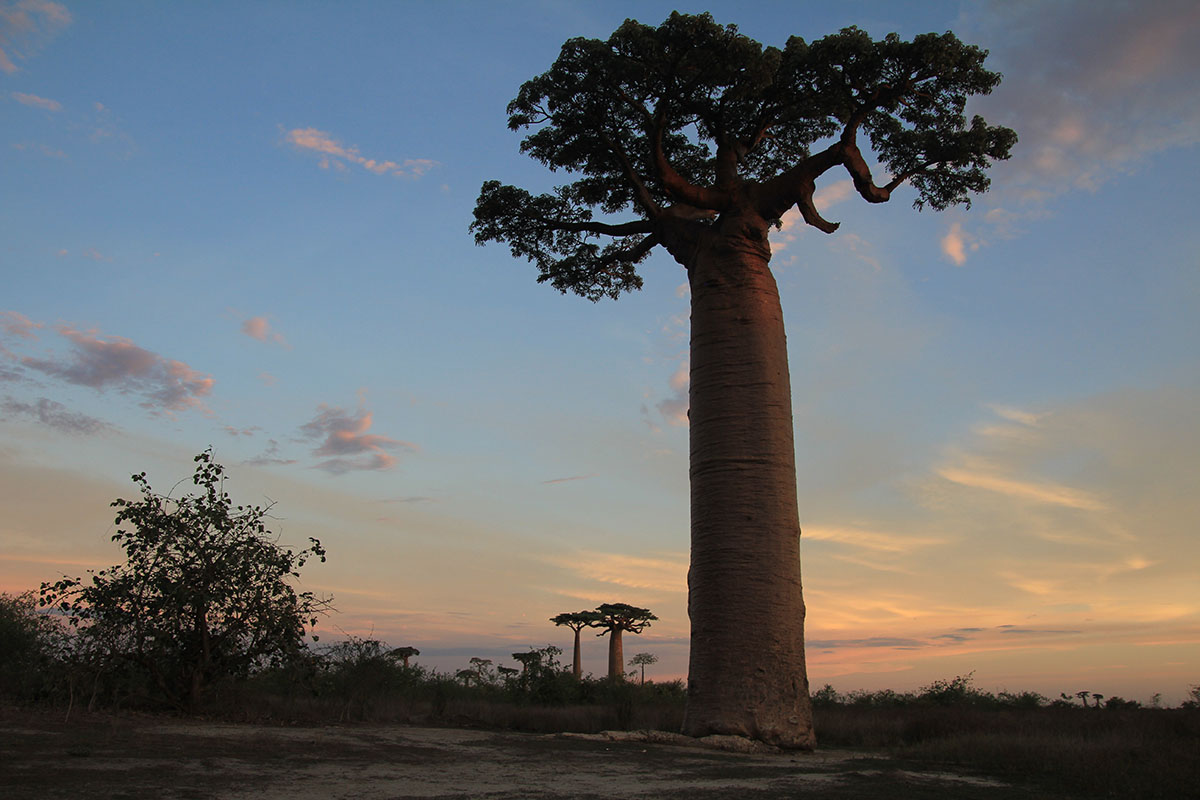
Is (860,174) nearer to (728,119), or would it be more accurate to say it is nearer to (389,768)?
(728,119)

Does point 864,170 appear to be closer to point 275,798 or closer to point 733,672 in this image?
point 733,672

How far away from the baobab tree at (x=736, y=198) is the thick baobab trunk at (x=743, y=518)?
0.02 meters

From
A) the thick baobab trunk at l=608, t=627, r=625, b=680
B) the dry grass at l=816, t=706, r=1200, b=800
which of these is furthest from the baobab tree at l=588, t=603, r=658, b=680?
the dry grass at l=816, t=706, r=1200, b=800

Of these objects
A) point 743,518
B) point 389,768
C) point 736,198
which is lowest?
point 389,768

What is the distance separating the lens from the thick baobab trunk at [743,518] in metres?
7.23

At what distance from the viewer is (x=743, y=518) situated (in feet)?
25.1

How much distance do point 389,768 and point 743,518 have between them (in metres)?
4.03

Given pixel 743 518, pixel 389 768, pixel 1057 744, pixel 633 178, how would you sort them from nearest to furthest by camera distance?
pixel 389 768 → pixel 1057 744 → pixel 743 518 → pixel 633 178

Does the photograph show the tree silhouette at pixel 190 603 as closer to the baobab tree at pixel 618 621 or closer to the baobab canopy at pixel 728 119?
the baobab canopy at pixel 728 119

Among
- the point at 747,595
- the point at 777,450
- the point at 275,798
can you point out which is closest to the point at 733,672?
the point at 747,595

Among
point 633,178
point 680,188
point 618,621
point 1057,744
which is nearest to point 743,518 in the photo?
point 1057,744

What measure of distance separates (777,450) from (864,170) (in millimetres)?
3808

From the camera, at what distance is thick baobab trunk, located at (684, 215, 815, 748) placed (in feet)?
23.7

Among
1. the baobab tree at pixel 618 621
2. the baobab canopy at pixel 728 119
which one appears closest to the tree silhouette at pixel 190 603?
the baobab canopy at pixel 728 119
